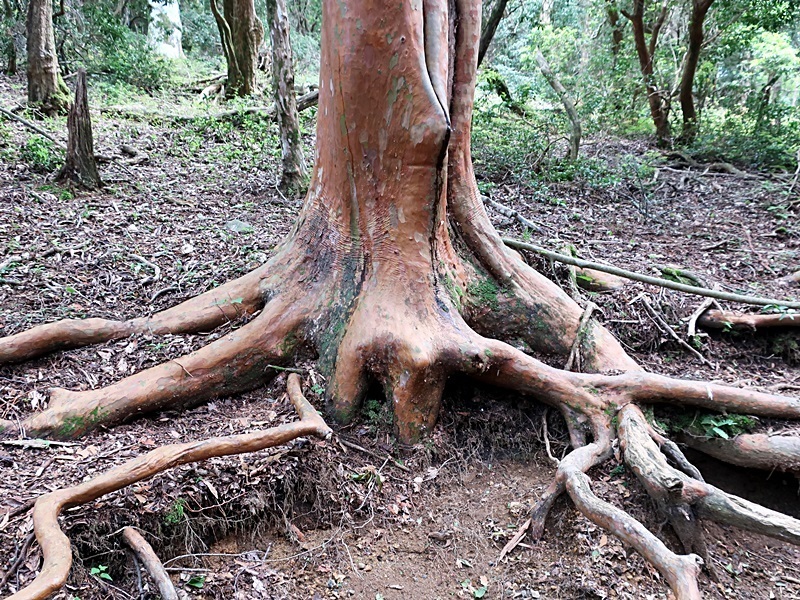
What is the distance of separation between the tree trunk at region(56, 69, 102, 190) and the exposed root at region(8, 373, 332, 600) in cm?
497

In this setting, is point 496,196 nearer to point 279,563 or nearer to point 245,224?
point 245,224

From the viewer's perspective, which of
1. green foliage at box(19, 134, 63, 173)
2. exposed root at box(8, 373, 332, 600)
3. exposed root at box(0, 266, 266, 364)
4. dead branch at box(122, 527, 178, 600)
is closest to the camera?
exposed root at box(8, 373, 332, 600)

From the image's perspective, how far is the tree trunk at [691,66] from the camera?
1005 centimetres

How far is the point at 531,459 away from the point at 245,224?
4.11 meters

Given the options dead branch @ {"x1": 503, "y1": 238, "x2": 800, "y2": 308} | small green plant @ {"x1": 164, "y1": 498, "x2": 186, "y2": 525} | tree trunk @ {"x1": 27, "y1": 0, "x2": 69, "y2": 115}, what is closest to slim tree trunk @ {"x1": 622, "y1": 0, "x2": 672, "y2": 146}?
dead branch @ {"x1": 503, "y1": 238, "x2": 800, "y2": 308}

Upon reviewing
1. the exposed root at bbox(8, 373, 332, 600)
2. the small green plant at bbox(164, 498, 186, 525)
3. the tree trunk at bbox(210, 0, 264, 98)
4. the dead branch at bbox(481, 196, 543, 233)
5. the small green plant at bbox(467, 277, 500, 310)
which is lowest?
the small green plant at bbox(164, 498, 186, 525)

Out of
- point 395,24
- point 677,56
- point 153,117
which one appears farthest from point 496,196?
point 677,56

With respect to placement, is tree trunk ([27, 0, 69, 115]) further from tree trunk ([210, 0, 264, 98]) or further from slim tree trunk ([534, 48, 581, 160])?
slim tree trunk ([534, 48, 581, 160])

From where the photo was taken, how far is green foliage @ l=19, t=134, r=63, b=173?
7.13 metres

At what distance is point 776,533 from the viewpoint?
2.64 metres

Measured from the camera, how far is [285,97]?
6.95m

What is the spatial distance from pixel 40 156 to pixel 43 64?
3.25m

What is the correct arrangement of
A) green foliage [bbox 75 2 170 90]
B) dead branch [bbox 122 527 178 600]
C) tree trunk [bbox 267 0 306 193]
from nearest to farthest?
dead branch [bbox 122 527 178 600], tree trunk [bbox 267 0 306 193], green foliage [bbox 75 2 170 90]

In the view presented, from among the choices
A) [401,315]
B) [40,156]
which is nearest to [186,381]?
[401,315]
